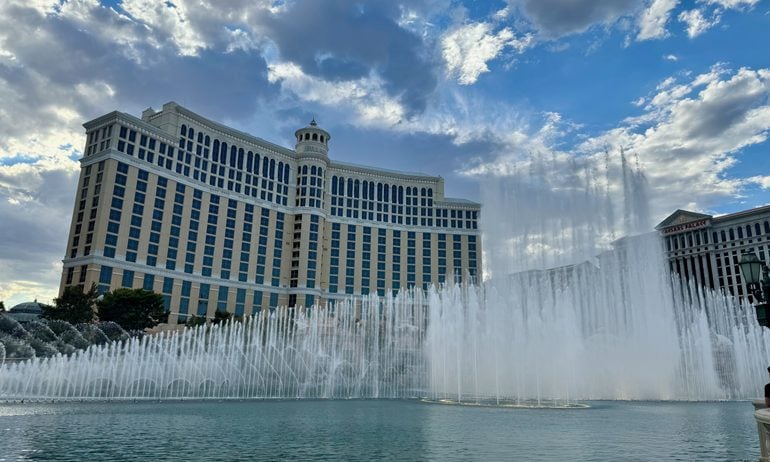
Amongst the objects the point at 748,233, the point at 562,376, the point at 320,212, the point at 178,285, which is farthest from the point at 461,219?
the point at 562,376

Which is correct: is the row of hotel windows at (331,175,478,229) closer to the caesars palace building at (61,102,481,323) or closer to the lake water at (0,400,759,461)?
the caesars palace building at (61,102,481,323)

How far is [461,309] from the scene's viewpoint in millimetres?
36500

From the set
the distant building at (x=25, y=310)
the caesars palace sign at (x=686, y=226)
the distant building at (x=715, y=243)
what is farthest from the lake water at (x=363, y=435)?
the caesars palace sign at (x=686, y=226)

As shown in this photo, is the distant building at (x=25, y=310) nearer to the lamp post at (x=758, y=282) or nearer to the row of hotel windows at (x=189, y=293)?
the row of hotel windows at (x=189, y=293)

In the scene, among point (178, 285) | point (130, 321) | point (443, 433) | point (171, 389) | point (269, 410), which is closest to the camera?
point (443, 433)

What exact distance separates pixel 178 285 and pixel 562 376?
64010 millimetres

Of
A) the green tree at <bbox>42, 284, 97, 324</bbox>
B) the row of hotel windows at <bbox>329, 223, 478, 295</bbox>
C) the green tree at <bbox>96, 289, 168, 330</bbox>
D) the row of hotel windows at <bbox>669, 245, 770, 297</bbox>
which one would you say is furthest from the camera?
the row of hotel windows at <bbox>329, 223, 478, 295</bbox>

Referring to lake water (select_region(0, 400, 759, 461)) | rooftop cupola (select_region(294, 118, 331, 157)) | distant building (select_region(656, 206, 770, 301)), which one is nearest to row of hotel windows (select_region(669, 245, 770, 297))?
distant building (select_region(656, 206, 770, 301))

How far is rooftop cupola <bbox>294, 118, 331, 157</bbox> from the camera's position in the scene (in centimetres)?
10175

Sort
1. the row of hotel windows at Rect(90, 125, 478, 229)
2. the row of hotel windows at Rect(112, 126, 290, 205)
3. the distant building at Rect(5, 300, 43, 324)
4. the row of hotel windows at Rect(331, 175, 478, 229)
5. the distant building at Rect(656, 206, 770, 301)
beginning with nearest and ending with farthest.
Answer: the distant building at Rect(5, 300, 43, 324) < the row of hotel windows at Rect(112, 126, 290, 205) < the row of hotel windows at Rect(90, 125, 478, 229) < the distant building at Rect(656, 206, 770, 301) < the row of hotel windows at Rect(331, 175, 478, 229)

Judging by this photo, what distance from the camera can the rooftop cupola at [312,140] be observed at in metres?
102

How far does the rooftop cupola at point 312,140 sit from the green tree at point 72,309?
5335 centimetres

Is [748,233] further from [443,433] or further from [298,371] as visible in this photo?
[443,433]

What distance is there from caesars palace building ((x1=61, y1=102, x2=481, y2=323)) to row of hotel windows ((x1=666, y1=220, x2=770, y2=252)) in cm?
3965
